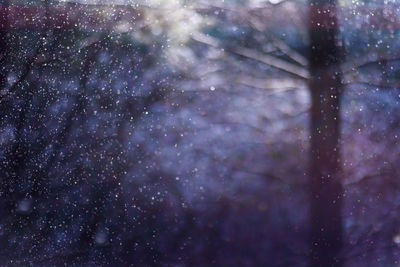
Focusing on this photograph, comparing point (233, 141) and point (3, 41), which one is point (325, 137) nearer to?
point (233, 141)

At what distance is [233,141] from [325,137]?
0.69 metres

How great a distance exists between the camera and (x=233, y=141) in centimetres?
286

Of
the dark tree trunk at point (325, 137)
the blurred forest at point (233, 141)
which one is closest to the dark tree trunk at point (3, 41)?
the blurred forest at point (233, 141)

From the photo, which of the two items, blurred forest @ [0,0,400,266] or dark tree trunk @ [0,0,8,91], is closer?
blurred forest @ [0,0,400,266]

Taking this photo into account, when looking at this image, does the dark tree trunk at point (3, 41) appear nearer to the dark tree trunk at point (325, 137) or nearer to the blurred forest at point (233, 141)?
the blurred forest at point (233, 141)

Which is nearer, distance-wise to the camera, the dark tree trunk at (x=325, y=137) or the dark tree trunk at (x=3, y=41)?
the dark tree trunk at (x=325, y=137)

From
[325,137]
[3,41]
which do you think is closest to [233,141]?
[325,137]

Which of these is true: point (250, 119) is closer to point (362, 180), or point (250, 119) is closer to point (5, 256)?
point (362, 180)

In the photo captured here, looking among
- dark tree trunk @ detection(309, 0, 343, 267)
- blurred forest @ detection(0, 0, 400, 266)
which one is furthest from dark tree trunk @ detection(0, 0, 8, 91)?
dark tree trunk @ detection(309, 0, 343, 267)

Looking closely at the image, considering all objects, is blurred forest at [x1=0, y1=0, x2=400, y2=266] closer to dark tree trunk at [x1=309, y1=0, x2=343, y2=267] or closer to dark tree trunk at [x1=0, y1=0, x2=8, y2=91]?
dark tree trunk at [x1=309, y1=0, x2=343, y2=267]

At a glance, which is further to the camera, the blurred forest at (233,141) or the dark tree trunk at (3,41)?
the dark tree trunk at (3,41)

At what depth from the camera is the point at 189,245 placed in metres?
2.85

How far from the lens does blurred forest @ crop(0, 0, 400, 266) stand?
2840 mm

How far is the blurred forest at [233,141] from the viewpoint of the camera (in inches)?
112
